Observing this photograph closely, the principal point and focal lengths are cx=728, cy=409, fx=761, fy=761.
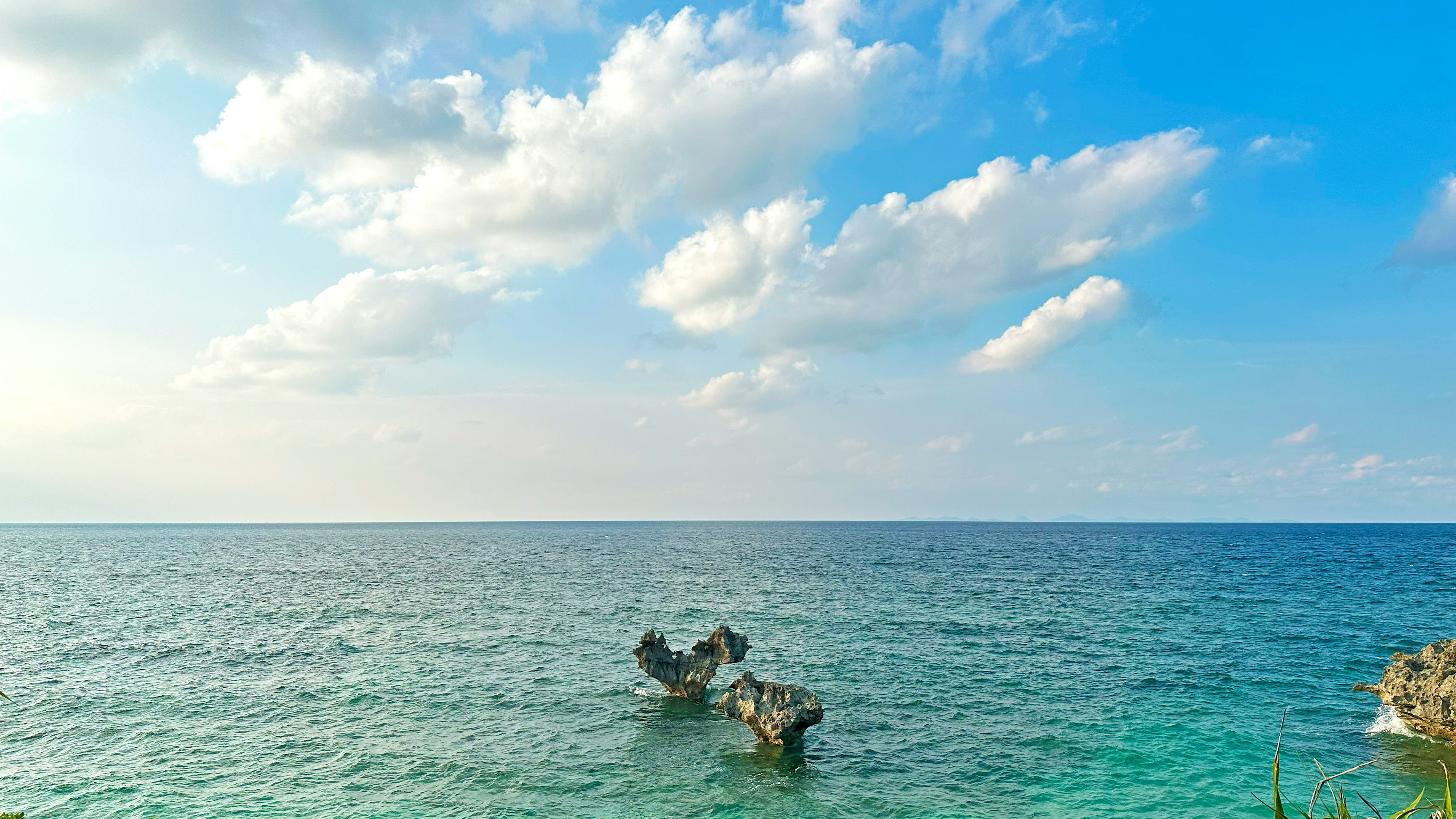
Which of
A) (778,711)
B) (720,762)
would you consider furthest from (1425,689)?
(720,762)

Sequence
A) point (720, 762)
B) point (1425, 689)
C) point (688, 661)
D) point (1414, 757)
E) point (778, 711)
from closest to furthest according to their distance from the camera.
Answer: point (1414, 757) → point (720, 762) → point (778, 711) → point (1425, 689) → point (688, 661)

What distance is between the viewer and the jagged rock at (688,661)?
36688 mm

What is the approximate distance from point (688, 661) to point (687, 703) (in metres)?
1.91

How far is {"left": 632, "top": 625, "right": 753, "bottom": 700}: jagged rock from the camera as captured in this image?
120 feet

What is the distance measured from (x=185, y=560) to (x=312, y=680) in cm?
12076

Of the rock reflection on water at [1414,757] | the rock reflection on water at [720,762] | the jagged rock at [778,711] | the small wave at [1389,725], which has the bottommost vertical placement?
the rock reflection on water at [720,762]

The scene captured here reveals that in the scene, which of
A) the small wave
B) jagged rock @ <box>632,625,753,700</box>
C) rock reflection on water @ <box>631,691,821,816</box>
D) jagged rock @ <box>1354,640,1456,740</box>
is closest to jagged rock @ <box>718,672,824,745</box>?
rock reflection on water @ <box>631,691,821,816</box>

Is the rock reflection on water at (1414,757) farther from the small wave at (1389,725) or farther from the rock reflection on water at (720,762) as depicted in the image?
the rock reflection on water at (720,762)

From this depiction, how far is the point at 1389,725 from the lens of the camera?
31.2m

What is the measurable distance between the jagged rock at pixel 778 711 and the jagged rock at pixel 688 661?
633 cm

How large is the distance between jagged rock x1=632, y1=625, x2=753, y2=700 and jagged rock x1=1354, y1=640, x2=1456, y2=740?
2691 cm

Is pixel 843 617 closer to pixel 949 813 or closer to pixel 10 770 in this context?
pixel 949 813

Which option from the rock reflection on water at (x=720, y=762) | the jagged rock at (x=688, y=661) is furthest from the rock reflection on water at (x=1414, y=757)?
the jagged rock at (x=688, y=661)

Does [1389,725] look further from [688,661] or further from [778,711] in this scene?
[688,661]
